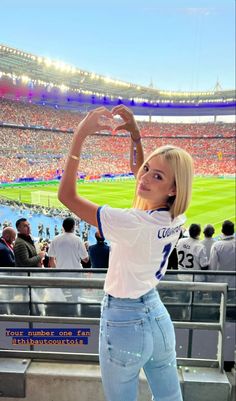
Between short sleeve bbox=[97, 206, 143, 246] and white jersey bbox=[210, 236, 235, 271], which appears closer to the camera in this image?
short sleeve bbox=[97, 206, 143, 246]

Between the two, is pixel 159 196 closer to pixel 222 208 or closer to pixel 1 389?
pixel 1 389

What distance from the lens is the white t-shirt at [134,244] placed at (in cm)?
100

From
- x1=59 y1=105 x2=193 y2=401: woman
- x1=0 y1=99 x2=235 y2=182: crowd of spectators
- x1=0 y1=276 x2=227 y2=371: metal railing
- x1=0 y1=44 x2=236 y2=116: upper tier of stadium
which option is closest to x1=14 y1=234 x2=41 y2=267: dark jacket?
x1=0 y1=276 x2=227 y2=371: metal railing

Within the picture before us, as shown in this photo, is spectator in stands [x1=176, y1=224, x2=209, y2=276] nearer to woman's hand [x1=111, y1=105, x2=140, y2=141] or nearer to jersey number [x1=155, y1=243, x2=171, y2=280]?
woman's hand [x1=111, y1=105, x2=140, y2=141]

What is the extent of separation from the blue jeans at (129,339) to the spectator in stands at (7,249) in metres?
2.31

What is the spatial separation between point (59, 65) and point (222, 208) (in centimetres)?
1108

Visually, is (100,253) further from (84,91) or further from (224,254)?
(84,91)

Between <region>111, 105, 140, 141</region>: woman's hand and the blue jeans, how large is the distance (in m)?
0.64

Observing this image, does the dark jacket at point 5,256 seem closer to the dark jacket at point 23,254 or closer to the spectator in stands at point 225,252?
the dark jacket at point 23,254

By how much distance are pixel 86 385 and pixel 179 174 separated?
Result: 1335 millimetres

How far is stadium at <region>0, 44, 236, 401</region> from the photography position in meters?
2.44

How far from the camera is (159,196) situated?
106 centimetres

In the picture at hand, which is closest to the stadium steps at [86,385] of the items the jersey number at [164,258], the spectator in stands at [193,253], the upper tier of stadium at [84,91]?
the jersey number at [164,258]

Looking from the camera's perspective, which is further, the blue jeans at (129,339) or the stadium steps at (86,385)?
the stadium steps at (86,385)
